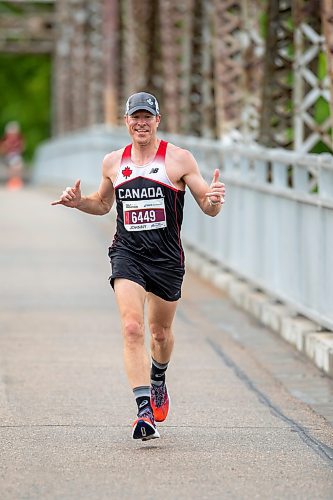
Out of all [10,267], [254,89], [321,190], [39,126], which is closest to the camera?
[321,190]

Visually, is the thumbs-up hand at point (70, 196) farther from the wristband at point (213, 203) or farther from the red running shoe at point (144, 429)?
the red running shoe at point (144, 429)

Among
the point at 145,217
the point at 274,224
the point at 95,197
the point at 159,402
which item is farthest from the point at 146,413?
the point at 274,224

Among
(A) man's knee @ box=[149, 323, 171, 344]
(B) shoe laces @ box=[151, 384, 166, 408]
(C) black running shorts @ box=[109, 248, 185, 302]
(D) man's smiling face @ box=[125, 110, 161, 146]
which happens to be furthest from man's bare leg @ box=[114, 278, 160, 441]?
(D) man's smiling face @ box=[125, 110, 161, 146]

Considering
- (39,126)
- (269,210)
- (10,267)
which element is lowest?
(39,126)

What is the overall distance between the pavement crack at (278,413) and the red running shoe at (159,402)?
0.67 m

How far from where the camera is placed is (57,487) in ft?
25.1

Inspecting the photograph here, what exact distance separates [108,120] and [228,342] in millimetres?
31348

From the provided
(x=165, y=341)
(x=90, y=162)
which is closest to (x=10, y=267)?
(x=165, y=341)

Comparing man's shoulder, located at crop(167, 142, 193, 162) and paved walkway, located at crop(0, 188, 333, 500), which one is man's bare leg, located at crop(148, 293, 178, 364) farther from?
man's shoulder, located at crop(167, 142, 193, 162)

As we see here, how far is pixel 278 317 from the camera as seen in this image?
1351cm

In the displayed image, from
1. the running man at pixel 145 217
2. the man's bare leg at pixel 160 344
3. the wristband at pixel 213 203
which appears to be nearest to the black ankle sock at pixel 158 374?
the man's bare leg at pixel 160 344

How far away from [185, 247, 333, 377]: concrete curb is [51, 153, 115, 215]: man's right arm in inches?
95.9

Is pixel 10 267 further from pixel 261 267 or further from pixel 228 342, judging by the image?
pixel 228 342

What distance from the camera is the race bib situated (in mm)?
9047
